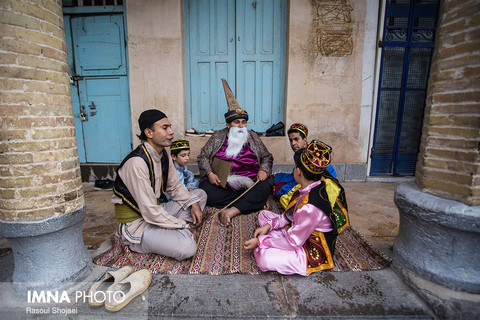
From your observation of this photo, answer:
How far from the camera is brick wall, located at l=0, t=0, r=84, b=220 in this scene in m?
1.74

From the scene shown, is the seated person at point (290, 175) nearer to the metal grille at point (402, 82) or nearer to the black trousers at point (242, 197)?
the black trousers at point (242, 197)

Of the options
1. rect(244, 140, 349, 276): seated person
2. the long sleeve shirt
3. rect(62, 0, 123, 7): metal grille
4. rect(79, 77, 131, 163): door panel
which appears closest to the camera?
rect(244, 140, 349, 276): seated person

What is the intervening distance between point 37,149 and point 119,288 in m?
1.20

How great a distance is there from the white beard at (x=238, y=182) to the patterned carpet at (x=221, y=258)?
1.00 meters

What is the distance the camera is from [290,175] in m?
4.05

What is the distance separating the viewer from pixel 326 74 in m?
4.94

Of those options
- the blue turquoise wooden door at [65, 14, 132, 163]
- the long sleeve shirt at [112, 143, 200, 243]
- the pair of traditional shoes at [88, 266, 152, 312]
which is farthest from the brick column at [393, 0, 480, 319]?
the blue turquoise wooden door at [65, 14, 132, 163]

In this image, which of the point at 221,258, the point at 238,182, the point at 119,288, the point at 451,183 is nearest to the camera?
the point at 451,183

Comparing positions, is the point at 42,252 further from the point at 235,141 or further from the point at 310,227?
the point at 235,141

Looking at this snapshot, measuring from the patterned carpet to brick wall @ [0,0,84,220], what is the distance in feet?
2.40

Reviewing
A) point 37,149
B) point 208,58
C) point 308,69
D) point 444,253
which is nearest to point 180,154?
point 37,149

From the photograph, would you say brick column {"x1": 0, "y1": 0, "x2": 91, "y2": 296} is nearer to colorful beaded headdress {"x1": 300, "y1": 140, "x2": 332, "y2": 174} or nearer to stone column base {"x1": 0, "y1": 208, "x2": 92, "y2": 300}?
stone column base {"x1": 0, "y1": 208, "x2": 92, "y2": 300}

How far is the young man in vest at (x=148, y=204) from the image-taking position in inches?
91.1

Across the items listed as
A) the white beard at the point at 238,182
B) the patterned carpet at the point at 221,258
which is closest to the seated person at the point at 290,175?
the white beard at the point at 238,182
